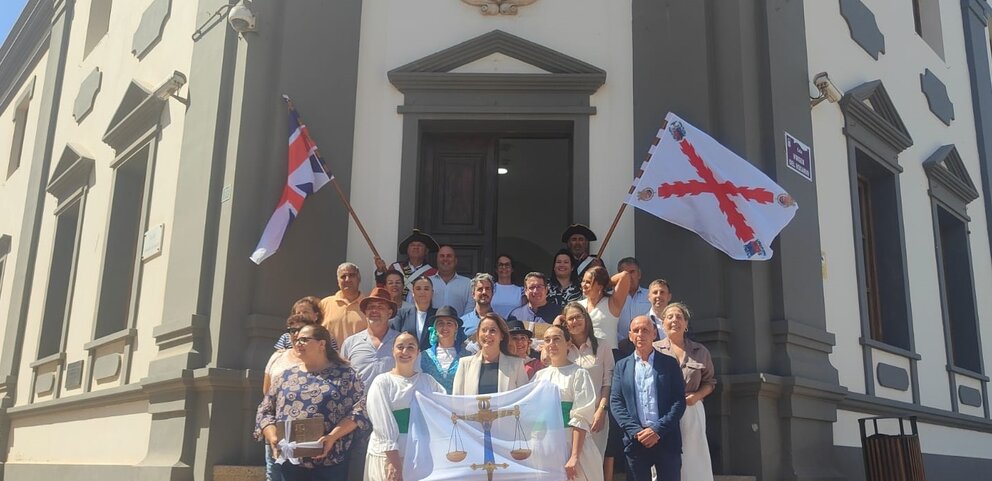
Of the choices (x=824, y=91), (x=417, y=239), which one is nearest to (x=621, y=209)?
(x=417, y=239)

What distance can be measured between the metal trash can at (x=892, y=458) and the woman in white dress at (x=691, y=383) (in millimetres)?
2162

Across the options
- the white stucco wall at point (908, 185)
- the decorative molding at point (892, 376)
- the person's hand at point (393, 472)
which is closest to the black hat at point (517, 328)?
the person's hand at point (393, 472)

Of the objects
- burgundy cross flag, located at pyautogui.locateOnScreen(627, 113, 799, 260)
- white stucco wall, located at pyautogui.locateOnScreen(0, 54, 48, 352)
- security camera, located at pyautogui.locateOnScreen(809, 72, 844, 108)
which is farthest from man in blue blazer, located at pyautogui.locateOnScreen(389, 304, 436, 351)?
white stucco wall, located at pyautogui.locateOnScreen(0, 54, 48, 352)

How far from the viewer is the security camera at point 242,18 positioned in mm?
8461

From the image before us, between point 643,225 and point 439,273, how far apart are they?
1.85 meters

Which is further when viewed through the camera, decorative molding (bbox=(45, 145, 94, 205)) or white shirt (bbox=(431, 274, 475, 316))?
decorative molding (bbox=(45, 145, 94, 205))

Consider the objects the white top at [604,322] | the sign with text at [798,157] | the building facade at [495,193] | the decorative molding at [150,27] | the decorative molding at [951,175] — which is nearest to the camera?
the white top at [604,322]

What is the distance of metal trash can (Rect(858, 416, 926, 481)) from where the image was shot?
25.2ft

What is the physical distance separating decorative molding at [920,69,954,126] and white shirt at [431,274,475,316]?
746 cm

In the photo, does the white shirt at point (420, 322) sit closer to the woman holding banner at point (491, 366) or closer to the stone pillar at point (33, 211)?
the woman holding banner at point (491, 366)

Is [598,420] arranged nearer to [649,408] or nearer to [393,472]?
[649,408]

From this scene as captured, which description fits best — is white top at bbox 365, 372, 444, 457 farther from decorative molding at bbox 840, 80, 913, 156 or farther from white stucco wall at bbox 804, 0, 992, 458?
Result: decorative molding at bbox 840, 80, 913, 156

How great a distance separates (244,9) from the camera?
334 inches

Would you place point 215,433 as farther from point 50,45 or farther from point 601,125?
point 50,45
